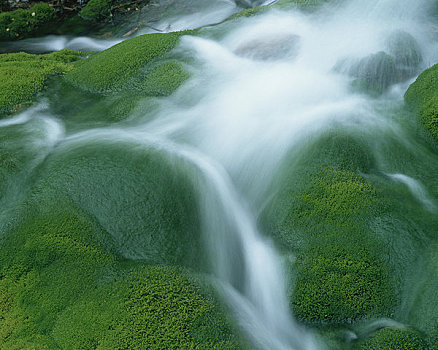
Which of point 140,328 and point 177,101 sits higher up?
point 177,101

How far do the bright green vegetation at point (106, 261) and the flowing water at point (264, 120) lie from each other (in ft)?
1.14

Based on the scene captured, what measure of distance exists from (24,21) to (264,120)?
790 centimetres

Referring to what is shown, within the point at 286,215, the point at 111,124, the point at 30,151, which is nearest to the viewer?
the point at 286,215

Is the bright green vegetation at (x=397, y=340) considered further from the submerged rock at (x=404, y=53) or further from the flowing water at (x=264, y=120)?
the submerged rock at (x=404, y=53)

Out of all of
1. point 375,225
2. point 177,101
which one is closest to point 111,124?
point 177,101

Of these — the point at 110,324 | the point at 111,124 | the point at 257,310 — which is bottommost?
the point at 257,310

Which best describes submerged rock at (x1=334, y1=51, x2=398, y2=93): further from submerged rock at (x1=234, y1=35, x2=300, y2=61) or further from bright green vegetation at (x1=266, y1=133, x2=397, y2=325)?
bright green vegetation at (x1=266, y1=133, x2=397, y2=325)

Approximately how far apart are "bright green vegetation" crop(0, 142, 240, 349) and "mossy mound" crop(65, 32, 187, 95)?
214 centimetres

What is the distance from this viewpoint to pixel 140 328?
3.40 metres

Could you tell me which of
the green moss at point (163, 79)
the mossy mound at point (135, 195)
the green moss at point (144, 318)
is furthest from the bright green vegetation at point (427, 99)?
the green moss at point (144, 318)

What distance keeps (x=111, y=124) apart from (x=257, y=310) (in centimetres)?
361

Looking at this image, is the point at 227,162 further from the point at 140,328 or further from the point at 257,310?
the point at 140,328

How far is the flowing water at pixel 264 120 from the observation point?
4199 mm

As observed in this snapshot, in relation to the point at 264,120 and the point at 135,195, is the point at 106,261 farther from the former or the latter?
the point at 264,120
